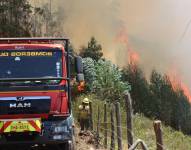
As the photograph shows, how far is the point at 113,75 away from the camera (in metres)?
63.4

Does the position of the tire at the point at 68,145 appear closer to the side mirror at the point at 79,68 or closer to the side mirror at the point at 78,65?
the side mirror at the point at 79,68

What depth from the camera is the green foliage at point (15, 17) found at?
192ft

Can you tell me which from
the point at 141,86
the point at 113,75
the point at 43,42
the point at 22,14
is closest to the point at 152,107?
the point at 141,86

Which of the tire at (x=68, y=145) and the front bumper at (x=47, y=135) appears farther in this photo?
the tire at (x=68, y=145)

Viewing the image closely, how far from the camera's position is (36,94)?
13.7m

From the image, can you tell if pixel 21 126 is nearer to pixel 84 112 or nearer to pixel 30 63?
pixel 30 63

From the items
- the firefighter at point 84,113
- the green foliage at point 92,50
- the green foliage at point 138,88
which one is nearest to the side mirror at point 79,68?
the firefighter at point 84,113

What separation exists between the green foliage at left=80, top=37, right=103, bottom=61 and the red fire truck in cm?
5991

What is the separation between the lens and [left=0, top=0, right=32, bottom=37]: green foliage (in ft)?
192

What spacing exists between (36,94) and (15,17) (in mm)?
48813

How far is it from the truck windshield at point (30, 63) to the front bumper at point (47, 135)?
1156 mm

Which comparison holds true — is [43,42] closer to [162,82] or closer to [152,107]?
[152,107]

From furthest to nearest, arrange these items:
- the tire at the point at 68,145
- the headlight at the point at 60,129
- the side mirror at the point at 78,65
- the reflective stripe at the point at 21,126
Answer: the side mirror at the point at 78,65, the tire at the point at 68,145, the headlight at the point at 60,129, the reflective stripe at the point at 21,126

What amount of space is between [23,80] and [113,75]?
49.9 meters
